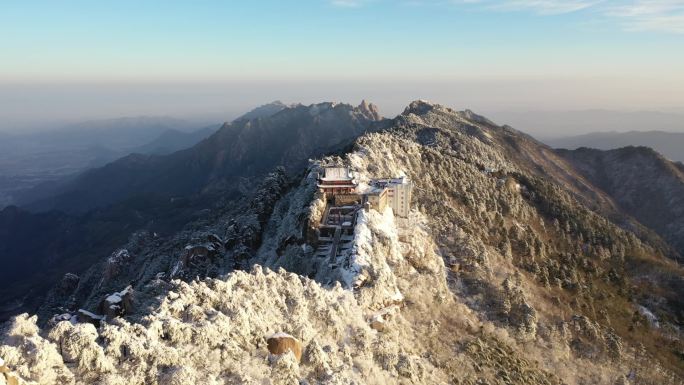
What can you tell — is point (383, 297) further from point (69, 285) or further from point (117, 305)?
point (69, 285)

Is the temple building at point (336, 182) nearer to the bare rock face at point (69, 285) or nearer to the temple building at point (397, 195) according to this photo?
the temple building at point (397, 195)

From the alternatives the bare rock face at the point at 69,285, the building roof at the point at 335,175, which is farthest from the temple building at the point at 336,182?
the bare rock face at the point at 69,285

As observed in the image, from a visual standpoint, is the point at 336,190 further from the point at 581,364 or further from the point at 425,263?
the point at 581,364

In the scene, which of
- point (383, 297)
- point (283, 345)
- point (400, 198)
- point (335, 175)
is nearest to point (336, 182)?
point (335, 175)

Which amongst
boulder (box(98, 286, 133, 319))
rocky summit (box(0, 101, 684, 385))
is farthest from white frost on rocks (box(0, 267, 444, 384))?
boulder (box(98, 286, 133, 319))

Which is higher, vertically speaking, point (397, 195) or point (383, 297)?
point (397, 195)

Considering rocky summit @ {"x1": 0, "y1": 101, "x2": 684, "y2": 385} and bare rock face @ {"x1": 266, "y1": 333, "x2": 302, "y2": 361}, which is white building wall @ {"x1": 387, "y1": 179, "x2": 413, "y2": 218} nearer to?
rocky summit @ {"x1": 0, "y1": 101, "x2": 684, "y2": 385}

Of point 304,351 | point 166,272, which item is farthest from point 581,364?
point 166,272
